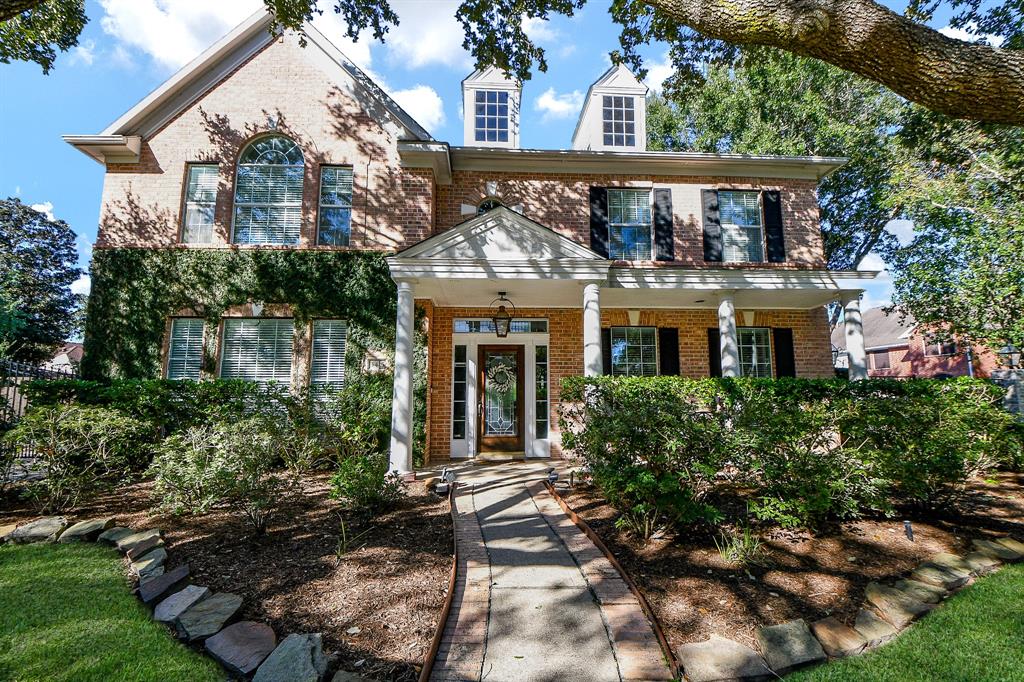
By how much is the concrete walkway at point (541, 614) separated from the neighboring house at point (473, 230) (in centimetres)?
426

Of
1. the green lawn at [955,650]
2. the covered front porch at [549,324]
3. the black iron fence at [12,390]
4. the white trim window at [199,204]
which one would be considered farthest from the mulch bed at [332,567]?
the white trim window at [199,204]

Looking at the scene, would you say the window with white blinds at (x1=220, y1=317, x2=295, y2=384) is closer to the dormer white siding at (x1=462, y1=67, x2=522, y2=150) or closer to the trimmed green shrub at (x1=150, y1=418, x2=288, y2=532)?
the trimmed green shrub at (x1=150, y1=418, x2=288, y2=532)

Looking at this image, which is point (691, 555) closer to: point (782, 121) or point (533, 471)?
point (533, 471)

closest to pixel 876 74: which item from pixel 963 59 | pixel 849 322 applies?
pixel 963 59

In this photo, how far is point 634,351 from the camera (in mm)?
10047

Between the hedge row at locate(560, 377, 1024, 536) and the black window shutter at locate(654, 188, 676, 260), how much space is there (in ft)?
19.5

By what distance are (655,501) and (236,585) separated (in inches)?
137

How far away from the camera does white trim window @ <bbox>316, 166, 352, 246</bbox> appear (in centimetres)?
923

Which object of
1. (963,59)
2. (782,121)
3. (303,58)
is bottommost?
(963,59)

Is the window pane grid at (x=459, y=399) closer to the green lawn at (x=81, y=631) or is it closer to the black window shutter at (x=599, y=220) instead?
the black window shutter at (x=599, y=220)

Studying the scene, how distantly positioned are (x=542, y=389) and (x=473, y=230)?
3.72m

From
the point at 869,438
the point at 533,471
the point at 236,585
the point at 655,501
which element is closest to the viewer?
the point at 236,585

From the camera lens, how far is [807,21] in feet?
11.1

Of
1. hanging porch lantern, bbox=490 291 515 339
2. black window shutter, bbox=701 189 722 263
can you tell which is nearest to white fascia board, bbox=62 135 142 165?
hanging porch lantern, bbox=490 291 515 339
